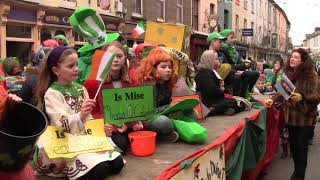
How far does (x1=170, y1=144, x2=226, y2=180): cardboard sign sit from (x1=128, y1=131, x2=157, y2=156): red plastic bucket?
1.63 ft

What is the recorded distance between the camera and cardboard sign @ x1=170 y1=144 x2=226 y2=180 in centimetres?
293

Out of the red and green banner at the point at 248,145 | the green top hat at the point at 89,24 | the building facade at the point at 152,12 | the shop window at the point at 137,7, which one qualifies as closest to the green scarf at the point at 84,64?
the green top hat at the point at 89,24

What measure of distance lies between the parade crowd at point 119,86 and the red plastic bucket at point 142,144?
0.31 feet

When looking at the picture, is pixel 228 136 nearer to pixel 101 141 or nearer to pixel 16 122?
pixel 101 141

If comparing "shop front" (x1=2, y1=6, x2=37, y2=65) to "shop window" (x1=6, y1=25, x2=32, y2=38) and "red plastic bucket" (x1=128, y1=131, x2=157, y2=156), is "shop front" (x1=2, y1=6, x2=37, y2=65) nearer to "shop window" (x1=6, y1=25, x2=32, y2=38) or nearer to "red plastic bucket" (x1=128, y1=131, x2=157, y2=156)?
"shop window" (x1=6, y1=25, x2=32, y2=38)

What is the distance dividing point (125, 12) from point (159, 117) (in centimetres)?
1229

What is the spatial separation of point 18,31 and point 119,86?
867 cm

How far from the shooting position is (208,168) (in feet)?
10.9

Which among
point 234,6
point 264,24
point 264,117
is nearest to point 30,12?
point 264,117

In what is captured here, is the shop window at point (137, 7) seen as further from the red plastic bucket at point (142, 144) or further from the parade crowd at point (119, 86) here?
the red plastic bucket at point (142, 144)

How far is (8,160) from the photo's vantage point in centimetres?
179

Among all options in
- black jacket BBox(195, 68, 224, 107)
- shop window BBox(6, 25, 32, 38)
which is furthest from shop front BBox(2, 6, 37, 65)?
black jacket BBox(195, 68, 224, 107)

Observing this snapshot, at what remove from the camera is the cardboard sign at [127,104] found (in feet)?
11.2

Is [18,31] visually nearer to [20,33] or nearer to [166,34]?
[20,33]
